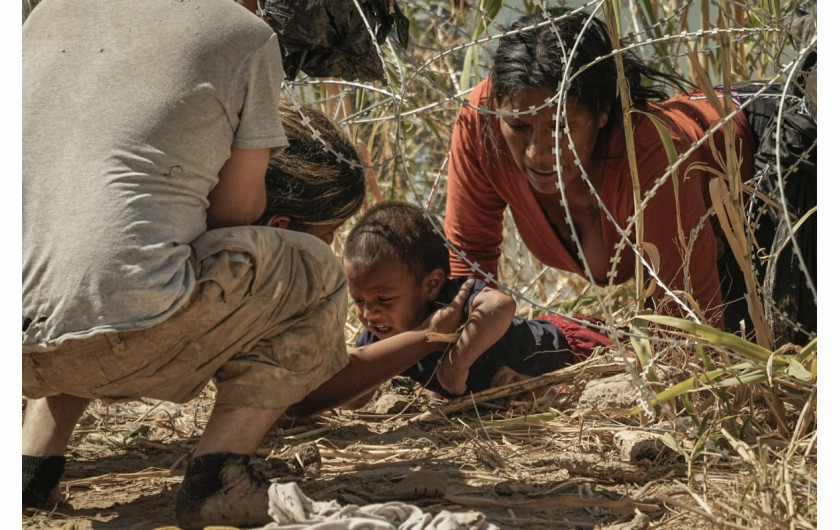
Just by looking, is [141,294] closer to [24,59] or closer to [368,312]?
[24,59]

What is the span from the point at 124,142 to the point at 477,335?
4.35 ft

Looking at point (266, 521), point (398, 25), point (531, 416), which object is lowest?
point (531, 416)

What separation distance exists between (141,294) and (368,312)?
4.24 feet

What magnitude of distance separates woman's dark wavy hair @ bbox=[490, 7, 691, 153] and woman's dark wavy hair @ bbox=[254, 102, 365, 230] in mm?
527

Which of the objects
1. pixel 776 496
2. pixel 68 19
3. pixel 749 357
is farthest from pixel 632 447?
pixel 68 19

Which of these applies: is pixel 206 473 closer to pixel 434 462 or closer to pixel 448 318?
pixel 434 462

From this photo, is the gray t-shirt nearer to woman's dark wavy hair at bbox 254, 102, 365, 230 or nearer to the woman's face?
woman's dark wavy hair at bbox 254, 102, 365, 230

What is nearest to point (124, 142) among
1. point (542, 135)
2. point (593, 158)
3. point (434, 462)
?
point (434, 462)

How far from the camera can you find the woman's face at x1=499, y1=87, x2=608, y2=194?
2764mm

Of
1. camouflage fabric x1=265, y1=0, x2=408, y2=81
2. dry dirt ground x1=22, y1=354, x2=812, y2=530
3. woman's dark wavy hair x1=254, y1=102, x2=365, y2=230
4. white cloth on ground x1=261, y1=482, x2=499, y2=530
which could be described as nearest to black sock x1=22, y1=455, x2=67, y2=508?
dry dirt ground x1=22, y1=354, x2=812, y2=530

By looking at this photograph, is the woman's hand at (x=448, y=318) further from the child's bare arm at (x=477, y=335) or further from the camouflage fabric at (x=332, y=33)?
the camouflage fabric at (x=332, y=33)

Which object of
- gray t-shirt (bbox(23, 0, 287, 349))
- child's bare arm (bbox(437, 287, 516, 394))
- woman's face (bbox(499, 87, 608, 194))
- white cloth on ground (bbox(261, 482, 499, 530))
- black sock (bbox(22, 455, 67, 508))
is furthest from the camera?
child's bare arm (bbox(437, 287, 516, 394))

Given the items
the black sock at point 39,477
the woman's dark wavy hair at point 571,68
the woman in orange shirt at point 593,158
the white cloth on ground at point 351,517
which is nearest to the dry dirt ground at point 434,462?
the black sock at point 39,477

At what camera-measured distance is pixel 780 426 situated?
7.20 feet
